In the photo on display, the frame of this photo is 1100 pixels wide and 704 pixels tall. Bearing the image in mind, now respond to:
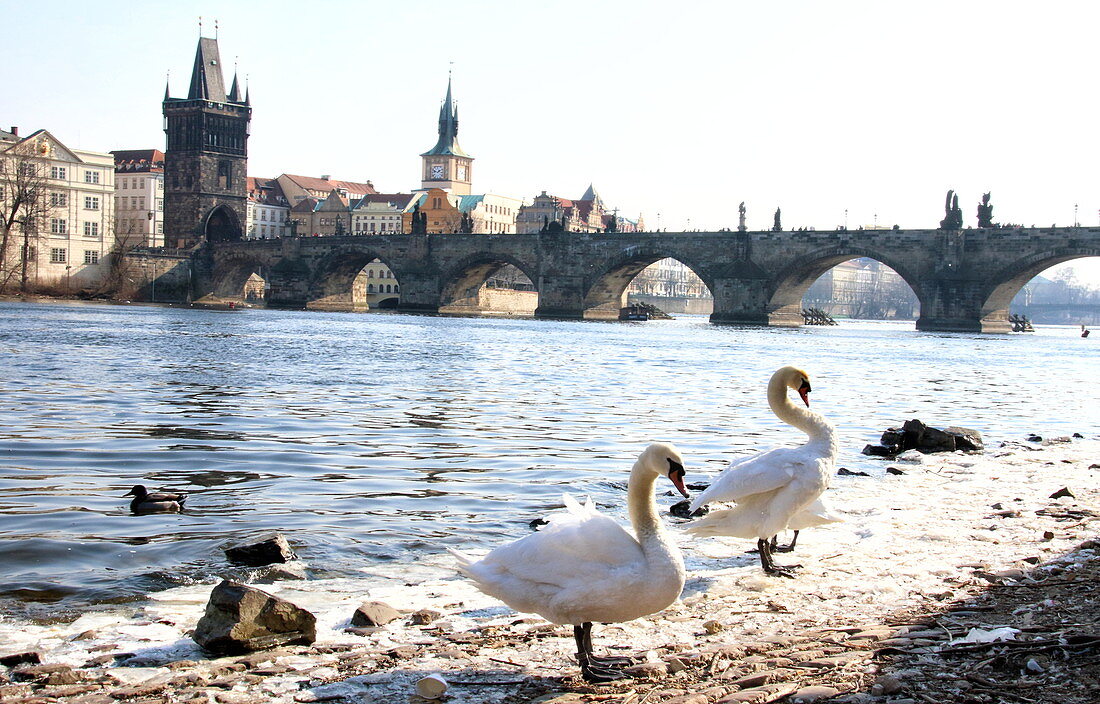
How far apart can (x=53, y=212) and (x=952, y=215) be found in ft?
201

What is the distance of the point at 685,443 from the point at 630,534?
26.4 feet

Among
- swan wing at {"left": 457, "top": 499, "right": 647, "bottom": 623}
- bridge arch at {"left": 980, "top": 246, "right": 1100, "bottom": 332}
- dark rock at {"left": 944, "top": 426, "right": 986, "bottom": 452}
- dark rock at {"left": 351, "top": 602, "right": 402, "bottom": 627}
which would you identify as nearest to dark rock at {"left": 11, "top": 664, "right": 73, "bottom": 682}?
dark rock at {"left": 351, "top": 602, "right": 402, "bottom": 627}

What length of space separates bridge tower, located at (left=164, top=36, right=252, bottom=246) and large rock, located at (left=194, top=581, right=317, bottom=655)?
107 meters

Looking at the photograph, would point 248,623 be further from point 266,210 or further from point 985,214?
point 266,210

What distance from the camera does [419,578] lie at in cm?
602

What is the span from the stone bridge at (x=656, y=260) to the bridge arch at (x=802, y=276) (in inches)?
4.0

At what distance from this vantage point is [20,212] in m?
73.4

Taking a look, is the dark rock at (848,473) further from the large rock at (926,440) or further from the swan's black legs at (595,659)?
the swan's black legs at (595,659)

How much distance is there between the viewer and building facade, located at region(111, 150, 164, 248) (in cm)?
11433

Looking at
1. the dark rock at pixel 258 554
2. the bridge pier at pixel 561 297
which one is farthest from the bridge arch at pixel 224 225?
the dark rock at pixel 258 554

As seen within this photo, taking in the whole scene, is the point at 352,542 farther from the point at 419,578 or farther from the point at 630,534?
the point at 630,534

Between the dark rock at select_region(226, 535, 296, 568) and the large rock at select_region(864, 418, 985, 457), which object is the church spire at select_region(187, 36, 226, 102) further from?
the dark rock at select_region(226, 535, 296, 568)

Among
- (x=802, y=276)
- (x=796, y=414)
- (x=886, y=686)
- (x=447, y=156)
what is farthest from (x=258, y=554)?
(x=447, y=156)

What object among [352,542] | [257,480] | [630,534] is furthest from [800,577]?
[257,480]
